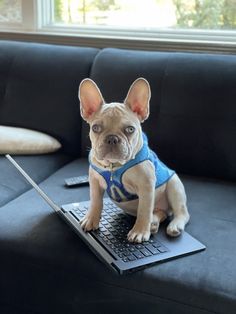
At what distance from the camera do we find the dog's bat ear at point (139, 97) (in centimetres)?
139

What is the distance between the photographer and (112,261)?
1.30m

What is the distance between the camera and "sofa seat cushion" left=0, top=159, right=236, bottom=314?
4.09 feet

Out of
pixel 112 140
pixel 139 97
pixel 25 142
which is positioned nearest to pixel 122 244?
pixel 112 140

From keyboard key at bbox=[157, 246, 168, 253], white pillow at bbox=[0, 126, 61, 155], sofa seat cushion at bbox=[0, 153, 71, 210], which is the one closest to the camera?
keyboard key at bbox=[157, 246, 168, 253]

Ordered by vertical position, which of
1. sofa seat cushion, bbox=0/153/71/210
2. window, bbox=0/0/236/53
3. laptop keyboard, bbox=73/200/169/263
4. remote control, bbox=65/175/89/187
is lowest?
sofa seat cushion, bbox=0/153/71/210

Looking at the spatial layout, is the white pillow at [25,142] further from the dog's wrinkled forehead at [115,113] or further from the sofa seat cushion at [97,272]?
the dog's wrinkled forehead at [115,113]

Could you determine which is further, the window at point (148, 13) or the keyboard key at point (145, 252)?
the window at point (148, 13)

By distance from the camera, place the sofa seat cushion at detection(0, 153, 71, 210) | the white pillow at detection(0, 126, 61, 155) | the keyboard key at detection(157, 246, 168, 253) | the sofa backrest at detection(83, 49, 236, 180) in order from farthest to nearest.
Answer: the white pillow at detection(0, 126, 61, 155) → the sofa backrest at detection(83, 49, 236, 180) → the sofa seat cushion at detection(0, 153, 71, 210) → the keyboard key at detection(157, 246, 168, 253)

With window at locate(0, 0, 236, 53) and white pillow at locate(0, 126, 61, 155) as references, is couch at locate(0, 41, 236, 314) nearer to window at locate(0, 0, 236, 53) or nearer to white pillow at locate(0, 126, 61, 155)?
white pillow at locate(0, 126, 61, 155)

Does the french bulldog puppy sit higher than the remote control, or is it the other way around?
the french bulldog puppy

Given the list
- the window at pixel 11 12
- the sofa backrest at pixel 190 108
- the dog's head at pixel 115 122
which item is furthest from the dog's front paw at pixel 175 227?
the window at pixel 11 12

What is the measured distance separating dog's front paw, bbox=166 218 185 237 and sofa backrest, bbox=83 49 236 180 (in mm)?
510

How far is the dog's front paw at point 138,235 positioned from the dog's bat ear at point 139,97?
323mm

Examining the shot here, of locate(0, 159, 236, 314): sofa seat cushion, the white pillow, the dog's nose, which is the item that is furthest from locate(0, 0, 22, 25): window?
the dog's nose
